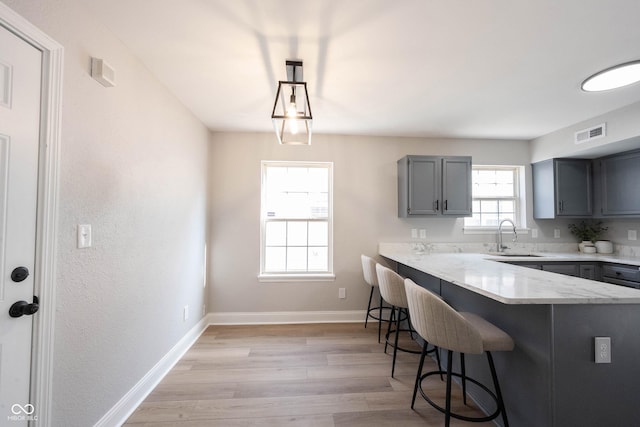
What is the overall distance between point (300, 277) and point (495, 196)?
293cm

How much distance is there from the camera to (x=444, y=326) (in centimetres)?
138

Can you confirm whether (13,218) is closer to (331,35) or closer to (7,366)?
(7,366)

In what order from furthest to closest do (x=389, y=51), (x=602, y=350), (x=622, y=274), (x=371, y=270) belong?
(x=371, y=270)
(x=622, y=274)
(x=389, y=51)
(x=602, y=350)

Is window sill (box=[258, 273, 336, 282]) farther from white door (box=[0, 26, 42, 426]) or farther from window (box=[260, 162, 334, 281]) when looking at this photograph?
white door (box=[0, 26, 42, 426])

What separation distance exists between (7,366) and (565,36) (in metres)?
3.30

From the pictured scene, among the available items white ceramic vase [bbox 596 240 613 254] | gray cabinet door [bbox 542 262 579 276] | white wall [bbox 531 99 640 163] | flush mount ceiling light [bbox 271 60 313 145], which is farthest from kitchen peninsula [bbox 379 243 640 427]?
white ceramic vase [bbox 596 240 613 254]

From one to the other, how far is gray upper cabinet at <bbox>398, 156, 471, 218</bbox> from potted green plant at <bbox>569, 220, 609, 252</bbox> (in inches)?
65.8

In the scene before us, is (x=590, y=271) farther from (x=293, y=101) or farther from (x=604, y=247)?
(x=293, y=101)

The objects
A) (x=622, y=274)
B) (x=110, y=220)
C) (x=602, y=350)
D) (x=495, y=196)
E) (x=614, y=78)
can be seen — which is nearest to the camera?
(x=602, y=350)

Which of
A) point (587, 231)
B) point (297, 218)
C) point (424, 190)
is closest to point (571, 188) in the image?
point (587, 231)

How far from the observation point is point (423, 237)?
348 cm

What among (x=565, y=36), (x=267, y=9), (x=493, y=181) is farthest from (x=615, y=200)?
(x=267, y=9)

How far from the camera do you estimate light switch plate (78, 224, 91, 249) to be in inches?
52.9

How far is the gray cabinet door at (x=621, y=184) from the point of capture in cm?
280
